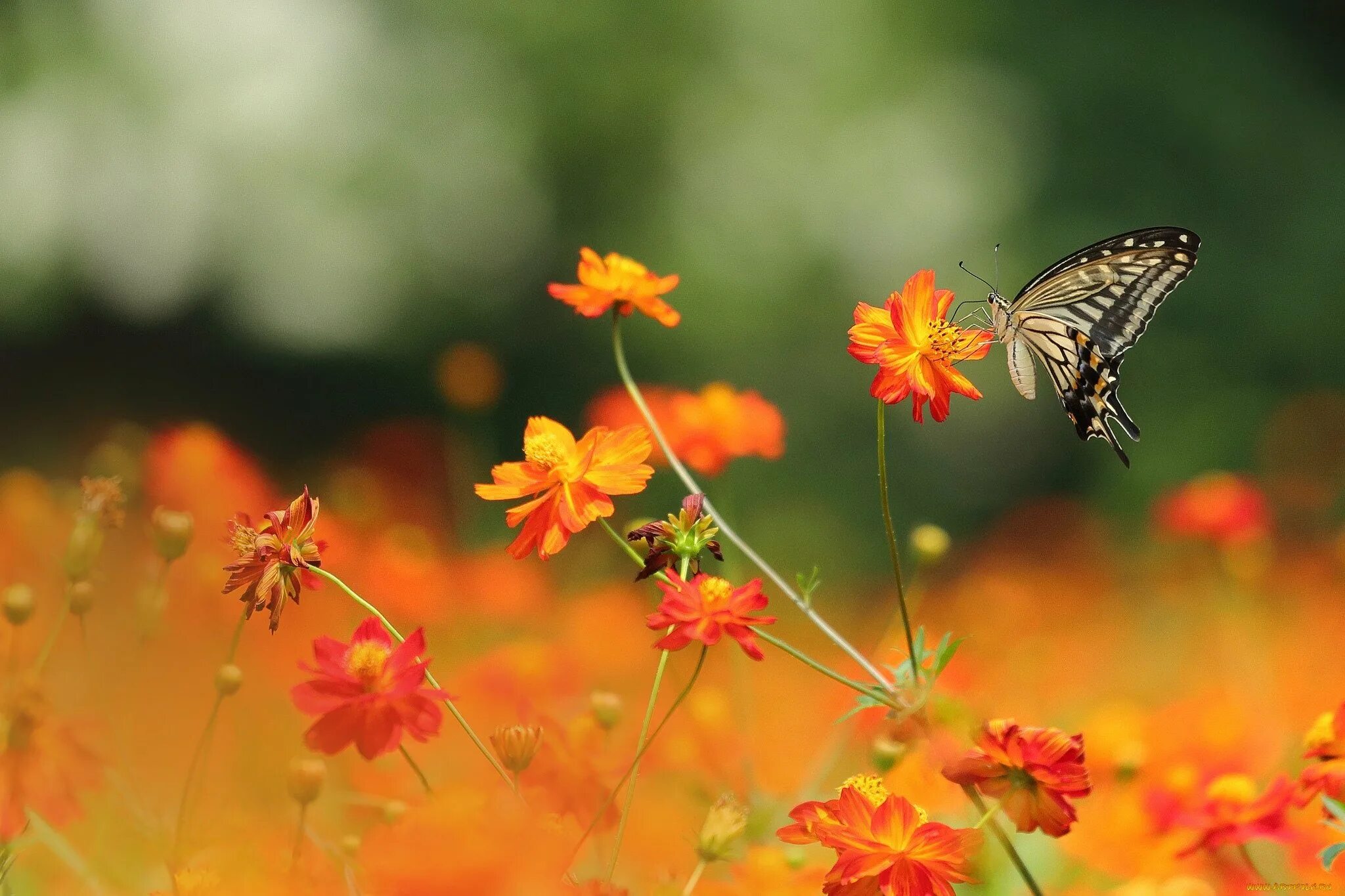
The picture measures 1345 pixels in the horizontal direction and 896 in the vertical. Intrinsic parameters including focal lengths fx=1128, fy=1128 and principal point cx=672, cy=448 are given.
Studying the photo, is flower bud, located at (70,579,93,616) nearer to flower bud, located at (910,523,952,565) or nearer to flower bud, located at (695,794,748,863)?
flower bud, located at (695,794,748,863)

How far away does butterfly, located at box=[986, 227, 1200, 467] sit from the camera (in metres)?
0.88

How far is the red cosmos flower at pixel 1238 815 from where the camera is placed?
0.61m

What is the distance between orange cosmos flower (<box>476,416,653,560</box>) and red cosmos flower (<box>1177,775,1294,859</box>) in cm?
37

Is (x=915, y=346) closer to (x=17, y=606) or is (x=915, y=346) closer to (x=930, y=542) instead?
(x=930, y=542)

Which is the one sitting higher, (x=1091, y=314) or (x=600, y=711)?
(x=1091, y=314)

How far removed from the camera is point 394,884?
431 mm

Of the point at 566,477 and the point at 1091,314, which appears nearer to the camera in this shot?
the point at 566,477

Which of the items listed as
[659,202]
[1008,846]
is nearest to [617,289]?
[1008,846]

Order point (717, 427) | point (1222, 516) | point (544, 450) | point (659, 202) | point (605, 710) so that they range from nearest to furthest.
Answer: point (544, 450)
point (605, 710)
point (717, 427)
point (1222, 516)
point (659, 202)

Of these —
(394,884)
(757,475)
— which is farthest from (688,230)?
(394,884)

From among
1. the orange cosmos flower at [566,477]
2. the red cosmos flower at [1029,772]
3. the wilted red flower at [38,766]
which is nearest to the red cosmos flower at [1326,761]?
the red cosmos flower at [1029,772]

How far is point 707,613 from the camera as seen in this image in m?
0.50

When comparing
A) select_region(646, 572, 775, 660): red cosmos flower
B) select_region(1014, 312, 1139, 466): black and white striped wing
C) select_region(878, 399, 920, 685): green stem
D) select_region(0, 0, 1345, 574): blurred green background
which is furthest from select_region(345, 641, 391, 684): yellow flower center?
select_region(0, 0, 1345, 574): blurred green background

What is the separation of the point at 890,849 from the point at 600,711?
0.80 feet
